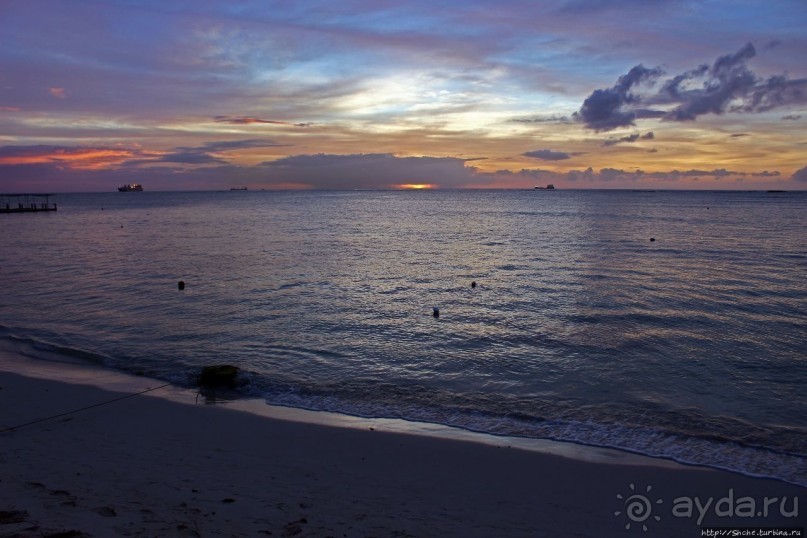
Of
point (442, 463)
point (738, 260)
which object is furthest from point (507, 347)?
point (738, 260)

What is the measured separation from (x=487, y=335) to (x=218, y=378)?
8.72 meters

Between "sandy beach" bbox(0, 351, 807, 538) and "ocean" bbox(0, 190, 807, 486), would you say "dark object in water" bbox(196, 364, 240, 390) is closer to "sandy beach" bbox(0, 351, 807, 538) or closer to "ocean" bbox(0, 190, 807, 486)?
"ocean" bbox(0, 190, 807, 486)

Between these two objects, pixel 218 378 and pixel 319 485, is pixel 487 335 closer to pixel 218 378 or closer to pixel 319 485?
pixel 218 378

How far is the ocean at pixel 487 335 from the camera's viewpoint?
11.0 m

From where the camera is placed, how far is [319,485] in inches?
305

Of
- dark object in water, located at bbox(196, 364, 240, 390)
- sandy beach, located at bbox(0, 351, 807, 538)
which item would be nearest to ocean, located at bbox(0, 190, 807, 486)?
dark object in water, located at bbox(196, 364, 240, 390)

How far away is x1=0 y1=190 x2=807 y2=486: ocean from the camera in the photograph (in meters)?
11.0

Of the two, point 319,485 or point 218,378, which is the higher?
point 218,378

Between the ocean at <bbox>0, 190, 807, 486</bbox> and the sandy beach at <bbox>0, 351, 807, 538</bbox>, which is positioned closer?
the sandy beach at <bbox>0, 351, 807, 538</bbox>

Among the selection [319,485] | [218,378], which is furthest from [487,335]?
[319,485]

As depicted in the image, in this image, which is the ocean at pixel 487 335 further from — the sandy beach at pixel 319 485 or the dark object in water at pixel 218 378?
the sandy beach at pixel 319 485

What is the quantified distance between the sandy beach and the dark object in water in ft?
6.27

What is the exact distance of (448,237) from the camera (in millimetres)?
55031

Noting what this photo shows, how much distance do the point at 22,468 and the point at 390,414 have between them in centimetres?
644
